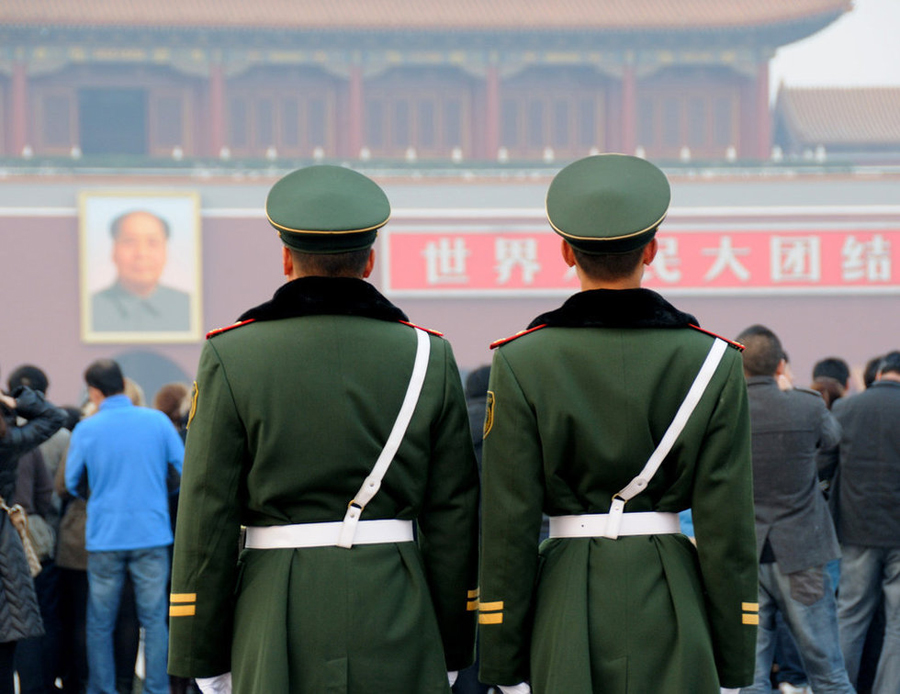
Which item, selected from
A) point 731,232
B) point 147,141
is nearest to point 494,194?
point 731,232

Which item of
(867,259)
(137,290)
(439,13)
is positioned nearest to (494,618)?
(137,290)

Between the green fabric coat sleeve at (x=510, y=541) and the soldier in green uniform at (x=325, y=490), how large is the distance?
0.18 ft

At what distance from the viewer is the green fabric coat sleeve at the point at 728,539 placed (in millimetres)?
1722

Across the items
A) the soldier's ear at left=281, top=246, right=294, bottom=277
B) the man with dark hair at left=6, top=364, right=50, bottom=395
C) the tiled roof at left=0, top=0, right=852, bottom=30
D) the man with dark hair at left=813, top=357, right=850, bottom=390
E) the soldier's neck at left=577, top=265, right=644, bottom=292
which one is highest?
the tiled roof at left=0, top=0, right=852, bottom=30

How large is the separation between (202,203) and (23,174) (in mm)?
1982

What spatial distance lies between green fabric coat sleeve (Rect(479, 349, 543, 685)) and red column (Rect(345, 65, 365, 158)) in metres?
14.3

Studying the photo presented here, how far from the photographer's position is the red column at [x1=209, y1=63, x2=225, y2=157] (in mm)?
15586

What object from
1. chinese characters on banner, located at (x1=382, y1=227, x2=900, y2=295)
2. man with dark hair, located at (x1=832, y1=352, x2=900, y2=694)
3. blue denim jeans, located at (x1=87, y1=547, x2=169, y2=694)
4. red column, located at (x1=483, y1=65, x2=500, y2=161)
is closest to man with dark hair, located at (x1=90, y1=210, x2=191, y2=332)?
chinese characters on banner, located at (x1=382, y1=227, x2=900, y2=295)

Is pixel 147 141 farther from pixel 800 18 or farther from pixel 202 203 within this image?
pixel 800 18

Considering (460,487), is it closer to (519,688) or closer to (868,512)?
(519,688)

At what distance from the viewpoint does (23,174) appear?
13359mm

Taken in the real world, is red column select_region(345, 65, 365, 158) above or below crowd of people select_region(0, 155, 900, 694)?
above

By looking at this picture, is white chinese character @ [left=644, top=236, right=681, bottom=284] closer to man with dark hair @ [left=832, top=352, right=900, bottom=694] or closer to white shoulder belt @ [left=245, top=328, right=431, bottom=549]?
man with dark hair @ [left=832, top=352, right=900, bottom=694]

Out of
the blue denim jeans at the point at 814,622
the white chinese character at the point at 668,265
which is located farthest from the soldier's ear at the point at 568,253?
the white chinese character at the point at 668,265
